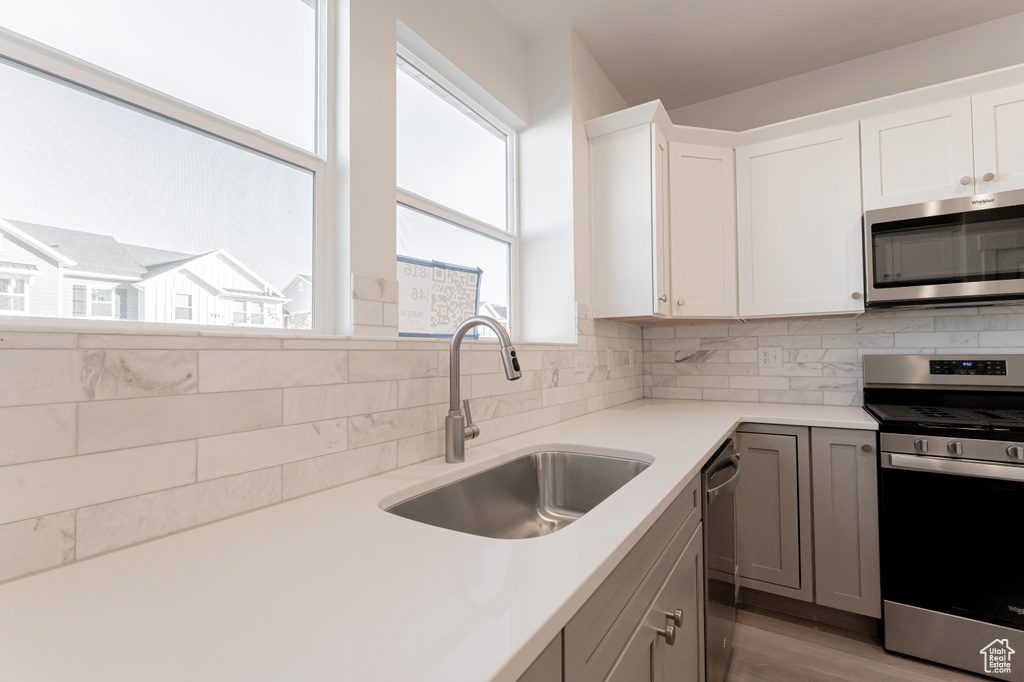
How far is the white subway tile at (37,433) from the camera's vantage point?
2.13ft

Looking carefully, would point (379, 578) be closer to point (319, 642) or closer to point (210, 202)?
point (319, 642)

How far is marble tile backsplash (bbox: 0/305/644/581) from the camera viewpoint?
0.67m

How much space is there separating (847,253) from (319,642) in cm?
263

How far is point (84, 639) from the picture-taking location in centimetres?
50

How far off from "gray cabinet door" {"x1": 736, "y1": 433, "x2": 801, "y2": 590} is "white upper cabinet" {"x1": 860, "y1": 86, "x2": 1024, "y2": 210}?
4.01ft

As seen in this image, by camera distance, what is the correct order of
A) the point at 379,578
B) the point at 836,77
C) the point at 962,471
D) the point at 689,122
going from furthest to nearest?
the point at 689,122, the point at 836,77, the point at 962,471, the point at 379,578

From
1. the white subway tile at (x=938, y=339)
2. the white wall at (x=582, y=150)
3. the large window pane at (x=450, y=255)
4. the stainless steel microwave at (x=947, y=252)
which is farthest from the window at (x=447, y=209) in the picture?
the white subway tile at (x=938, y=339)

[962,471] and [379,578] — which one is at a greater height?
[379,578]

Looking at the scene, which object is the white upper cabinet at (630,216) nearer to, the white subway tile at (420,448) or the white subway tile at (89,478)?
the white subway tile at (420,448)

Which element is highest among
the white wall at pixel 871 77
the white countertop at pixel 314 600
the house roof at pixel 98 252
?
the white wall at pixel 871 77

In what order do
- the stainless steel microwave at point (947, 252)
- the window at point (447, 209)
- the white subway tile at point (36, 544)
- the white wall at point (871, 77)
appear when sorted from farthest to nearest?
the white wall at point (871, 77), the stainless steel microwave at point (947, 252), the window at point (447, 209), the white subway tile at point (36, 544)

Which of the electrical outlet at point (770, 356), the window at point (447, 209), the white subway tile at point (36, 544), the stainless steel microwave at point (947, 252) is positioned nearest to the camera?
the white subway tile at point (36, 544)

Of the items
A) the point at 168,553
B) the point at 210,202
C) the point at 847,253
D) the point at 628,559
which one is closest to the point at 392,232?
the point at 210,202

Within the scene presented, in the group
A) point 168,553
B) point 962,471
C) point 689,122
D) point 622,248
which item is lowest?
Result: point 962,471
